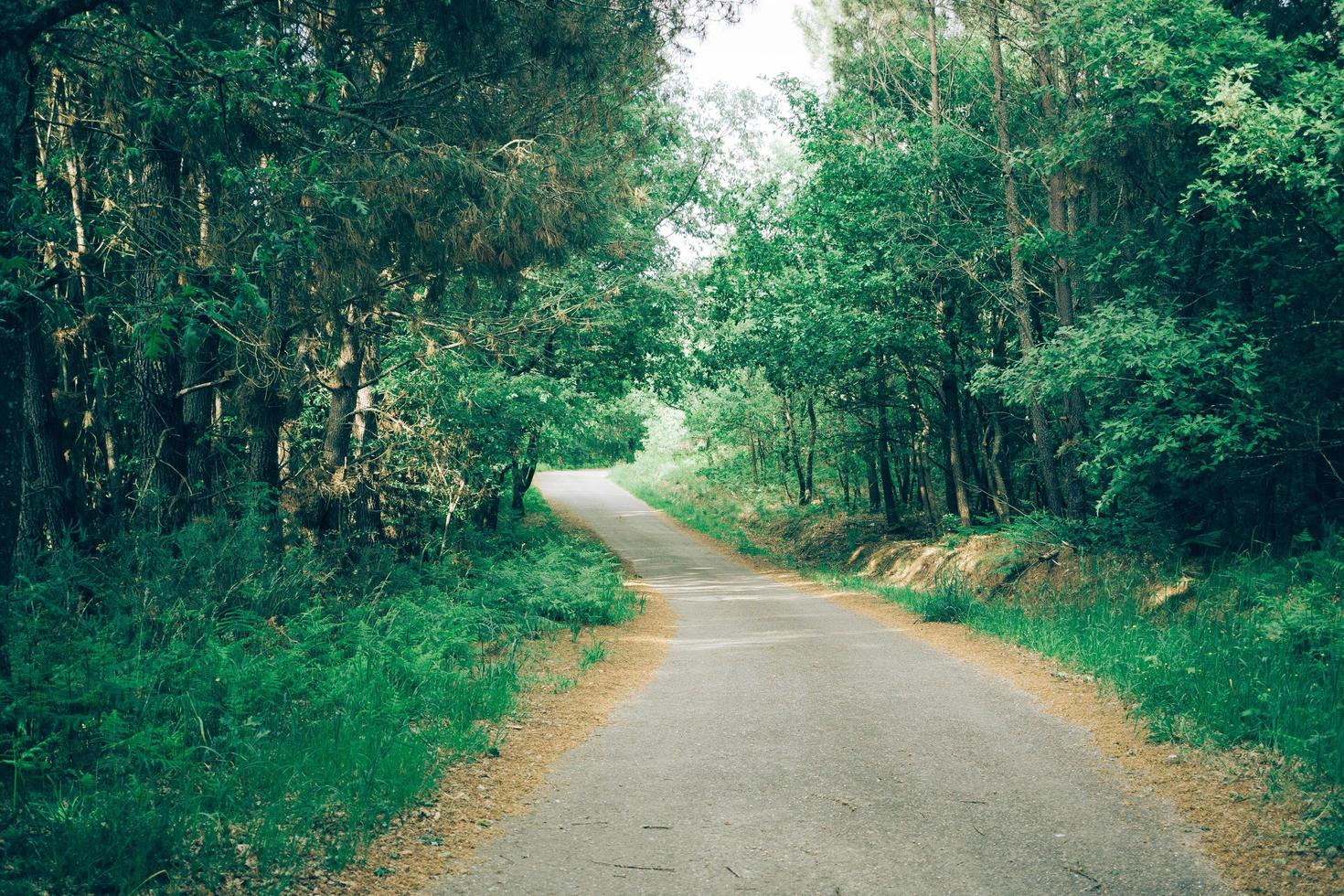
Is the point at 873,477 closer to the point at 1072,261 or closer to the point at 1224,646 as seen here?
the point at 1072,261

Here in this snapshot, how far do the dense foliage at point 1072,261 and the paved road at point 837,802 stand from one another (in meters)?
4.72

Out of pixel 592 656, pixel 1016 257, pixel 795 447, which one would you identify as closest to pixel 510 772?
pixel 592 656

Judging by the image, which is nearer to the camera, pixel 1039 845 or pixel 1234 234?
pixel 1039 845

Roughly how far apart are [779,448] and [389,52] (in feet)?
70.8

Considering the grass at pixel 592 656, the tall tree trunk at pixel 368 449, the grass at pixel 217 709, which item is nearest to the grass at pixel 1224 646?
the grass at pixel 592 656

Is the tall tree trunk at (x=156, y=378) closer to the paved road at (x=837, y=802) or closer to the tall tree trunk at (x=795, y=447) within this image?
the paved road at (x=837, y=802)

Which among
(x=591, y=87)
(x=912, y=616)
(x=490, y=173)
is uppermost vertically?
(x=591, y=87)

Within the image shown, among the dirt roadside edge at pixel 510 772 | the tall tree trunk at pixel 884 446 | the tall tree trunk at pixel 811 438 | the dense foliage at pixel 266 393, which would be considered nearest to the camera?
the dirt roadside edge at pixel 510 772

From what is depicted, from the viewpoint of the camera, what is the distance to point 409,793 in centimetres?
512

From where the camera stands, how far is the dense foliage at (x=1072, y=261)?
9.59m

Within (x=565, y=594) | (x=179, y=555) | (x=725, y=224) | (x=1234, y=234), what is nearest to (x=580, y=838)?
(x=179, y=555)

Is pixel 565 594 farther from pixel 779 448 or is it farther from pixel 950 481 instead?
pixel 779 448

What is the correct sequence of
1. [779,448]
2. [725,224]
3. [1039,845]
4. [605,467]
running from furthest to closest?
[605,467] < [779,448] < [725,224] < [1039,845]

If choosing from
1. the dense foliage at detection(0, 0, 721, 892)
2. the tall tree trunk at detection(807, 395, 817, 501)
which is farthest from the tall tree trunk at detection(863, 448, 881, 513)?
the dense foliage at detection(0, 0, 721, 892)
